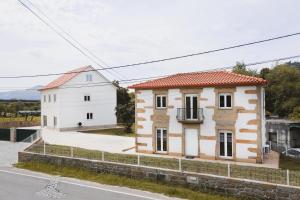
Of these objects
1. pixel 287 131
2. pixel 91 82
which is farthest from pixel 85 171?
pixel 91 82

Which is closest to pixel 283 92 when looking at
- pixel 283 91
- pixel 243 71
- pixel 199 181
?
pixel 283 91

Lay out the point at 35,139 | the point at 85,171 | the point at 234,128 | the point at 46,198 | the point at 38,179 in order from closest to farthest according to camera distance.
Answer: the point at 46,198 → the point at 38,179 → the point at 85,171 → the point at 234,128 → the point at 35,139

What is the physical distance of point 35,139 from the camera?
99.8 feet

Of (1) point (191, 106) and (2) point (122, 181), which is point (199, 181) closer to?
(2) point (122, 181)

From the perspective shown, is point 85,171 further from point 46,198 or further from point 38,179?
point 46,198

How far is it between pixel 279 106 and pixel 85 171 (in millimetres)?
37295

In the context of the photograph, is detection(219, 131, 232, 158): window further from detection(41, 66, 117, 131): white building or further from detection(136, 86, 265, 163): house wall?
detection(41, 66, 117, 131): white building

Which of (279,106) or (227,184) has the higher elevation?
(279,106)

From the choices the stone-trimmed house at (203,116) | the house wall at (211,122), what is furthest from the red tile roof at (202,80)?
the house wall at (211,122)

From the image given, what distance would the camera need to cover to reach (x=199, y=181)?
16750 millimetres

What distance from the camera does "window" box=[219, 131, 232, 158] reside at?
23.1 meters

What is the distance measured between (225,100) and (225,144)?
9.48 ft

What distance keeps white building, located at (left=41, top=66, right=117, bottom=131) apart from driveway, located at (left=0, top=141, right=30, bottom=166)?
404 inches

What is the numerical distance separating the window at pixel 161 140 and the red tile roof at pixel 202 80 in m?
3.23
